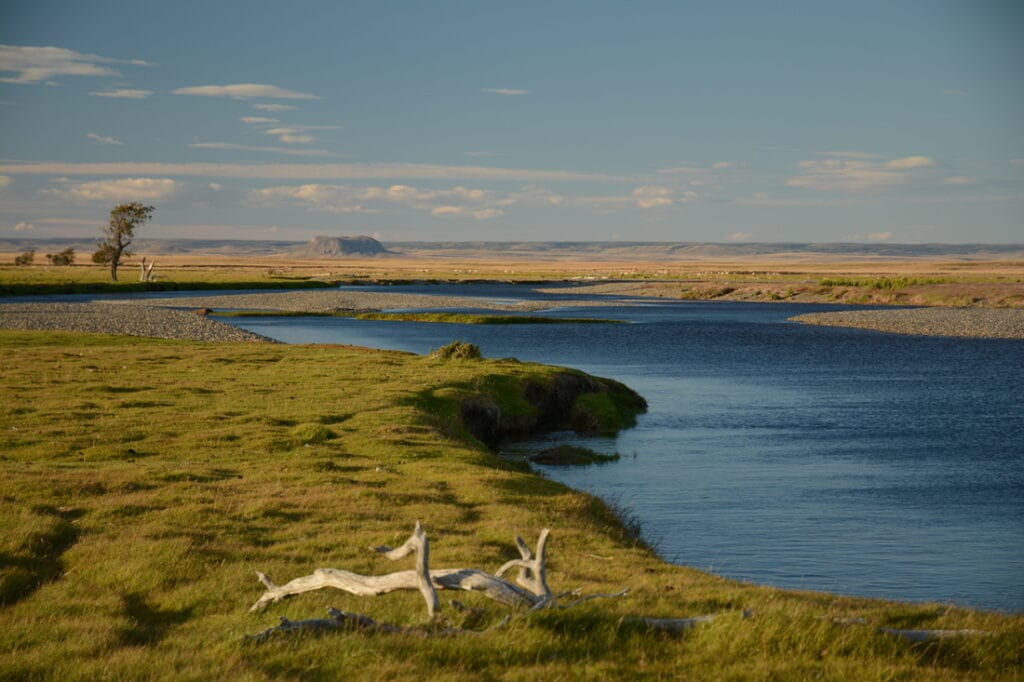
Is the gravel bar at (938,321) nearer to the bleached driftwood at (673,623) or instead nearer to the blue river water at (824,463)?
the blue river water at (824,463)

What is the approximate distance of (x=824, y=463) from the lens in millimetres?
40406

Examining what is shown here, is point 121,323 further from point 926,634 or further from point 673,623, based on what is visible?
point 926,634

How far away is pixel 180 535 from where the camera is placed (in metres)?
18.9

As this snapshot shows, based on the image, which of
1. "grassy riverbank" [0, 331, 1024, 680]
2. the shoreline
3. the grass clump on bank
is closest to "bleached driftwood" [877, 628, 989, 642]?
"grassy riverbank" [0, 331, 1024, 680]

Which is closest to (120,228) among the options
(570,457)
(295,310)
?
(295,310)

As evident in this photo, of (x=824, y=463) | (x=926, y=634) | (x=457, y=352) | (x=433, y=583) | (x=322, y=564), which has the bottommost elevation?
(x=824, y=463)

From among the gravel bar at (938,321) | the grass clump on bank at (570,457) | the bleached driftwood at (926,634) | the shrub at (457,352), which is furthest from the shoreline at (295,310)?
the bleached driftwood at (926,634)

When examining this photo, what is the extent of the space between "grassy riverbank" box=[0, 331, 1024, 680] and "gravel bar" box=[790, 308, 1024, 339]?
305 feet

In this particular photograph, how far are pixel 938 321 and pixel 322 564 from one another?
120618 millimetres

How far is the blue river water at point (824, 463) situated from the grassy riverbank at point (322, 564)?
504cm

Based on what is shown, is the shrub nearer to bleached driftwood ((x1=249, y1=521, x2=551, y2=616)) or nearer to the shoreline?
the shoreline

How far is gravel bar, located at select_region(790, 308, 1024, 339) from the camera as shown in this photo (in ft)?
371

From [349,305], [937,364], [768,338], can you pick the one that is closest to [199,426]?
[937,364]

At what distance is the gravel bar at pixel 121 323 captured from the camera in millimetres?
78250
